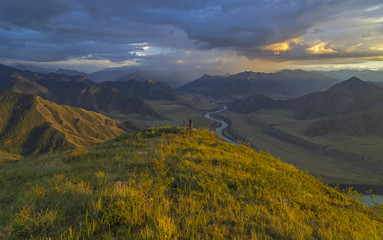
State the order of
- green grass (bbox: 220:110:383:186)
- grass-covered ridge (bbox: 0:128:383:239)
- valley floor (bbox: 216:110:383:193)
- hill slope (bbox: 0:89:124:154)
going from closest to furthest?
grass-covered ridge (bbox: 0:128:383:239)
valley floor (bbox: 216:110:383:193)
green grass (bbox: 220:110:383:186)
hill slope (bbox: 0:89:124:154)

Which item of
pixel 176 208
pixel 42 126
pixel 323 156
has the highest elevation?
pixel 176 208

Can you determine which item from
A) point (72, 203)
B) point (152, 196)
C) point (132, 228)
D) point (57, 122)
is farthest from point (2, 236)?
point (57, 122)

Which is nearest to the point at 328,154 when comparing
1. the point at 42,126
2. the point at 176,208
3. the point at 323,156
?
the point at 323,156

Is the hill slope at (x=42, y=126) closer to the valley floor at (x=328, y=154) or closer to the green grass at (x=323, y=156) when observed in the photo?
the valley floor at (x=328, y=154)

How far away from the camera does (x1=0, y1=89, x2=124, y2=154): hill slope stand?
407 ft

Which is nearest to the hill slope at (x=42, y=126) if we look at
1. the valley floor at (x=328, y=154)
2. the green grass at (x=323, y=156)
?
the valley floor at (x=328, y=154)

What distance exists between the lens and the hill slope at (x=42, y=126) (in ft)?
407

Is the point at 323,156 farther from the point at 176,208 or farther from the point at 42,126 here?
the point at 42,126

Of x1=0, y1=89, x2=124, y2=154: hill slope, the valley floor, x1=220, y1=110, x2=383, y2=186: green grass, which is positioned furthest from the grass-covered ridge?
x1=0, y1=89, x2=124, y2=154: hill slope

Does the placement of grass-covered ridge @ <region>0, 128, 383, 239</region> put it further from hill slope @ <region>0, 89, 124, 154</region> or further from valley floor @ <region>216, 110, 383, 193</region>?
hill slope @ <region>0, 89, 124, 154</region>

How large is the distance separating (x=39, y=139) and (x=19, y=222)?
156 metres

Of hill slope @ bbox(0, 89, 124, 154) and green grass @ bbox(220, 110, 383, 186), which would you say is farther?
hill slope @ bbox(0, 89, 124, 154)

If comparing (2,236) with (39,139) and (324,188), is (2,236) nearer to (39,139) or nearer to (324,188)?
(324,188)

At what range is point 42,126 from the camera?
14000 cm
